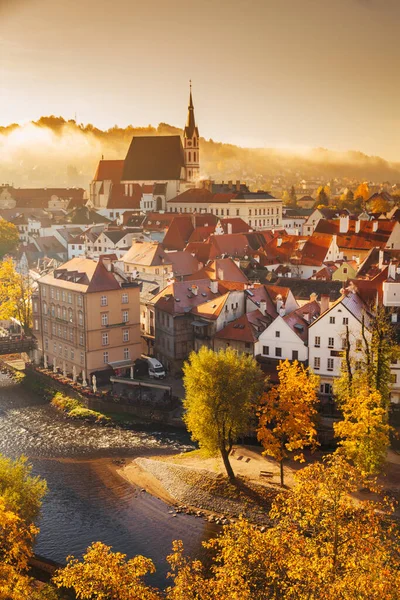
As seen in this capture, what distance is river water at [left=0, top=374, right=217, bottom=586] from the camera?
733 inches

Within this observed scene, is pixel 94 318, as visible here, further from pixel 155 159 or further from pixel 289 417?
pixel 155 159

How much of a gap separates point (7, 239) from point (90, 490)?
144 feet

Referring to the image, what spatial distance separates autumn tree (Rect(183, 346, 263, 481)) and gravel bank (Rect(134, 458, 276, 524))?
0.64 m

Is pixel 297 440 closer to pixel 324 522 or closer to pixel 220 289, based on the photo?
pixel 324 522

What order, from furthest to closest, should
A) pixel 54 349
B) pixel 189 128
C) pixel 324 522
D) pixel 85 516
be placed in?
pixel 189 128 → pixel 54 349 → pixel 85 516 → pixel 324 522

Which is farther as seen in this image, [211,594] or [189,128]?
[189,128]

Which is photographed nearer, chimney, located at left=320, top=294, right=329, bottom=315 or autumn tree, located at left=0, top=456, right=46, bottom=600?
autumn tree, located at left=0, top=456, right=46, bottom=600

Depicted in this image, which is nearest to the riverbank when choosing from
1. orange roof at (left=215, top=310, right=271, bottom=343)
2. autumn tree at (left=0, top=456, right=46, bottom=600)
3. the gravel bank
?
the gravel bank

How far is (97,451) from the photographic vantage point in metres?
25.2

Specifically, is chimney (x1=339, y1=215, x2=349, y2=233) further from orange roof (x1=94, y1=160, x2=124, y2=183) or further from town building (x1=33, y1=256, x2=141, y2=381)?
orange roof (x1=94, y1=160, x2=124, y2=183)

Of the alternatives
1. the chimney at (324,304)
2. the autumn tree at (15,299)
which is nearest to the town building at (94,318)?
the autumn tree at (15,299)

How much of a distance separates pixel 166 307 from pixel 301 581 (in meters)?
22.8

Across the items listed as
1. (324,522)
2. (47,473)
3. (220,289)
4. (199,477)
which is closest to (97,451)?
(47,473)

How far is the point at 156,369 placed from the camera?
104 feet
